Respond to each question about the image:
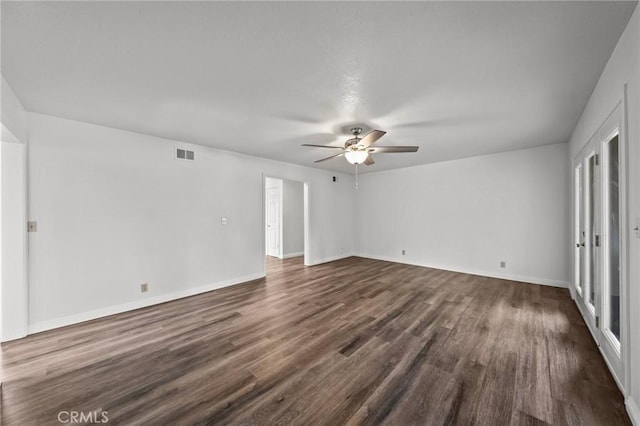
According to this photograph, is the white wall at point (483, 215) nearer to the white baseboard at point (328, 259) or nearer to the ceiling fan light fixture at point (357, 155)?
the white baseboard at point (328, 259)

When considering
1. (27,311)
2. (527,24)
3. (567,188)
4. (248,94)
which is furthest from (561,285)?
(27,311)

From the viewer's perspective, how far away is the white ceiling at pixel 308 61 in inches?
55.3

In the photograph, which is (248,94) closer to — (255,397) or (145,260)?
(255,397)

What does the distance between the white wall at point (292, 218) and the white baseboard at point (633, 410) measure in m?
6.39

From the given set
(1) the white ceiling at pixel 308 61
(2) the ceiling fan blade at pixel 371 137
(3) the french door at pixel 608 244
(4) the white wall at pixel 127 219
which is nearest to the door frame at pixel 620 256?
(3) the french door at pixel 608 244

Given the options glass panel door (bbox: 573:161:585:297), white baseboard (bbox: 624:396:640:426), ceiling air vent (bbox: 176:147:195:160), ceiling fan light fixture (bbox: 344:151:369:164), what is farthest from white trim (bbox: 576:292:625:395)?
ceiling air vent (bbox: 176:147:195:160)

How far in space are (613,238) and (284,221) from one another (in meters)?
6.23

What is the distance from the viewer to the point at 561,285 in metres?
4.23

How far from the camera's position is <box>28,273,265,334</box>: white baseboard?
9.21 ft

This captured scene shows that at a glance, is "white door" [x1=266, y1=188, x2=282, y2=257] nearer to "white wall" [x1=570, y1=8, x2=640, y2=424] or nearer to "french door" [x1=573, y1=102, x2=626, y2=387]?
"french door" [x1=573, y1=102, x2=626, y2=387]

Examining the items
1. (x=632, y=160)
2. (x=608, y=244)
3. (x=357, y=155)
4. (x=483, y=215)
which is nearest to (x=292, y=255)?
(x=357, y=155)

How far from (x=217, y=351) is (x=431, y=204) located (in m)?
5.22

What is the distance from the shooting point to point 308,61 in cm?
185

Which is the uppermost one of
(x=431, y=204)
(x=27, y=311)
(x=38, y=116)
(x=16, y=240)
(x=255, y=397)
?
(x=38, y=116)
